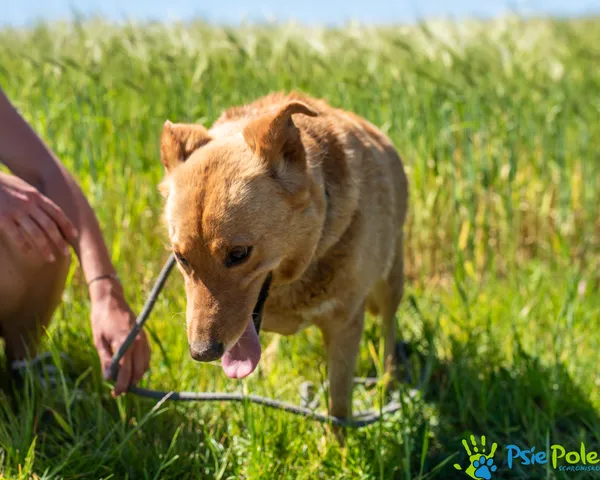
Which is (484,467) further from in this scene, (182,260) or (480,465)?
(182,260)

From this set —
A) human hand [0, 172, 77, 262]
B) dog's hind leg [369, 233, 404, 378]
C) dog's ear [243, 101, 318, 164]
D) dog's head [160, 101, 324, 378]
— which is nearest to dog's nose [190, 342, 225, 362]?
dog's head [160, 101, 324, 378]

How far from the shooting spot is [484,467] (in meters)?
2.67

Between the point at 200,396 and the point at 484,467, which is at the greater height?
the point at 200,396

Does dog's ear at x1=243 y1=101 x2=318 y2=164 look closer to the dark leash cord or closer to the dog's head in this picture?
the dog's head

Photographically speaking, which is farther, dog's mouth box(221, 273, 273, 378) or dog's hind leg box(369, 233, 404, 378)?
dog's hind leg box(369, 233, 404, 378)

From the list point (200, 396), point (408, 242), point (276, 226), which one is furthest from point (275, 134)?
point (408, 242)

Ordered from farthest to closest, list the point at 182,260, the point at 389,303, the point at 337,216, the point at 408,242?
the point at 408,242
the point at 389,303
the point at 337,216
the point at 182,260

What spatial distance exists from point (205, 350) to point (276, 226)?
45 cm

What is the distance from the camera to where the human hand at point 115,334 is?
103 inches

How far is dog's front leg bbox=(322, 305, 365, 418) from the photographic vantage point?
272 cm

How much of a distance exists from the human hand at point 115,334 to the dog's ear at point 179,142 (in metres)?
0.62

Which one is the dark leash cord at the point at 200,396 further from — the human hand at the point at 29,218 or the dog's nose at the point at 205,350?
the dog's nose at the point at 205,350

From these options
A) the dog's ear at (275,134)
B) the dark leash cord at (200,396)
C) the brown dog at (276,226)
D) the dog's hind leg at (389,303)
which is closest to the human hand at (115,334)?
the dark leash cord at (200,396)

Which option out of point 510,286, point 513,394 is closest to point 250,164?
point 513,394
